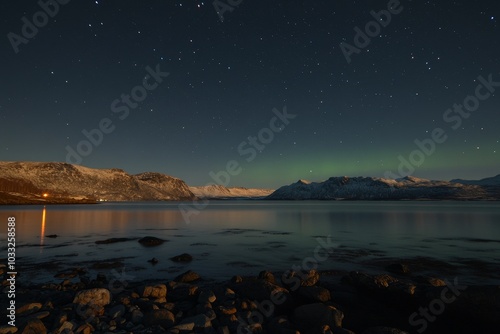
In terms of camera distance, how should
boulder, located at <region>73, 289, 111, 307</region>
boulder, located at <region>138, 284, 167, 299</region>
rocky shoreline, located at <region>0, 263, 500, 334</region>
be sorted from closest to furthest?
rocky shoreline, located at <region>0, 263, 500, 334</region>, boulder, located at <region>73, 289, 111, 307</region>, boulder, located at <region>138, 284, 167, 299</region>

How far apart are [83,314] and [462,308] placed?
15558 millimetres

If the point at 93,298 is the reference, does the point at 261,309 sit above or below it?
below

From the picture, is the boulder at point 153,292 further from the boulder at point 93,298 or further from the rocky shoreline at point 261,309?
the boulder at point 93,298

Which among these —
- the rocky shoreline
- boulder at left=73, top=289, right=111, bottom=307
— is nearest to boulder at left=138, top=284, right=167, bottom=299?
the rocky shoreline

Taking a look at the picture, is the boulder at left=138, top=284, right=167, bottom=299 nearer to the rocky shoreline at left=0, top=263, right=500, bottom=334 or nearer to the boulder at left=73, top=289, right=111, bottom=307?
the rocky shoreline at left=0, top=263, right=500, bottom=334

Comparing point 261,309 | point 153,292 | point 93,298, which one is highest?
point 93,298

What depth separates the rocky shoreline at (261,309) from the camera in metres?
11.1

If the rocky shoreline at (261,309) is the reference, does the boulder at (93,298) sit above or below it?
above

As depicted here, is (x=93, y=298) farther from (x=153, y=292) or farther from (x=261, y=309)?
(x=261, y=309)

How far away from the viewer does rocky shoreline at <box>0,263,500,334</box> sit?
11.1m

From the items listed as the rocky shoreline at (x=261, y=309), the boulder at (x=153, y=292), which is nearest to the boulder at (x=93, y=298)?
the rocky shoreline at (x=261, y=309)

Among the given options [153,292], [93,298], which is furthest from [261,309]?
[93,298]

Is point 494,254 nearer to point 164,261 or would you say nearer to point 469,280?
point 469,280

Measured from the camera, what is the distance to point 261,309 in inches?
534
